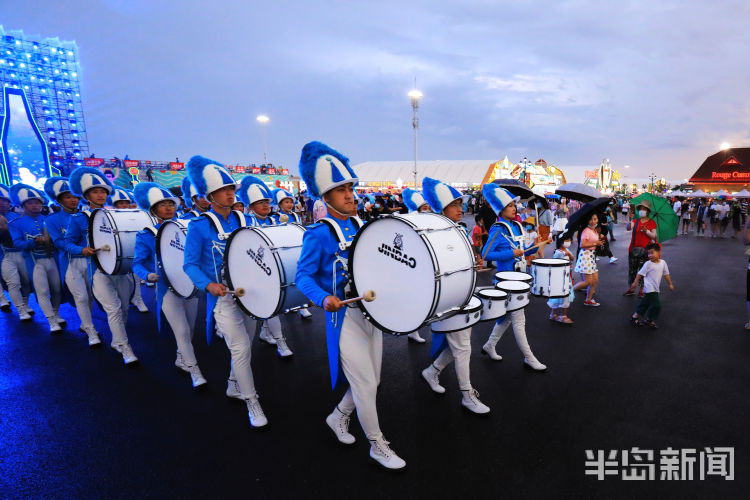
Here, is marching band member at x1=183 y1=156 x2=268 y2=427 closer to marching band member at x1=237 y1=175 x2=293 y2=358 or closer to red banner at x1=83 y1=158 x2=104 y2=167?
marching band member at x1=237 y1=175 x2=293 y2=358

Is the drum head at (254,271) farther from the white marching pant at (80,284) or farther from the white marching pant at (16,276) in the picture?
the white marching pant at (16,276)

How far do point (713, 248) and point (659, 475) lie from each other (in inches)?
A: 601

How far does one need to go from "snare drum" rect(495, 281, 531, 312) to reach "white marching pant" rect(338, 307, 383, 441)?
5.71 feet

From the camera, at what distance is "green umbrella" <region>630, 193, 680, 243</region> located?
22.5 ft

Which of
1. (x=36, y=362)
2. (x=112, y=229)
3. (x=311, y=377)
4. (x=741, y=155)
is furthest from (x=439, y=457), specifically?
(x=741, y=155)

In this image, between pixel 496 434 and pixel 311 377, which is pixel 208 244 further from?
pixel 496 434

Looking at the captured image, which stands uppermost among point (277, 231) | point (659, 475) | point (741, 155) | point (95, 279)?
point (741, 155)

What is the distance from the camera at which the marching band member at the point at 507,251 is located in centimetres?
434

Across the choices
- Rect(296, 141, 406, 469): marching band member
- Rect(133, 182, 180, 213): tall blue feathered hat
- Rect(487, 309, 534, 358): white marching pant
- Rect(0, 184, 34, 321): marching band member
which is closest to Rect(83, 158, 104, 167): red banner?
Rect(0, 184, 34, 321): marching band member

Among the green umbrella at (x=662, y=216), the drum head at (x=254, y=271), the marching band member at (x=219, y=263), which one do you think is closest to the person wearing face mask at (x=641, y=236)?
the green umbrella at (x=662, y=216)

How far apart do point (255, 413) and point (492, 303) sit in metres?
2.47

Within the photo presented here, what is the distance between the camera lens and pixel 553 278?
4844 mm

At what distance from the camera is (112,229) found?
4.47 metres

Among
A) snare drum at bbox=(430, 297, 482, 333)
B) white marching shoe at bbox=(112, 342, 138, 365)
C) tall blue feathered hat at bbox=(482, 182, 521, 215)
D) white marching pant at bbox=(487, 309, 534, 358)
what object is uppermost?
tall blue feathered hat at bbox=(482, 182, 521, 215)
